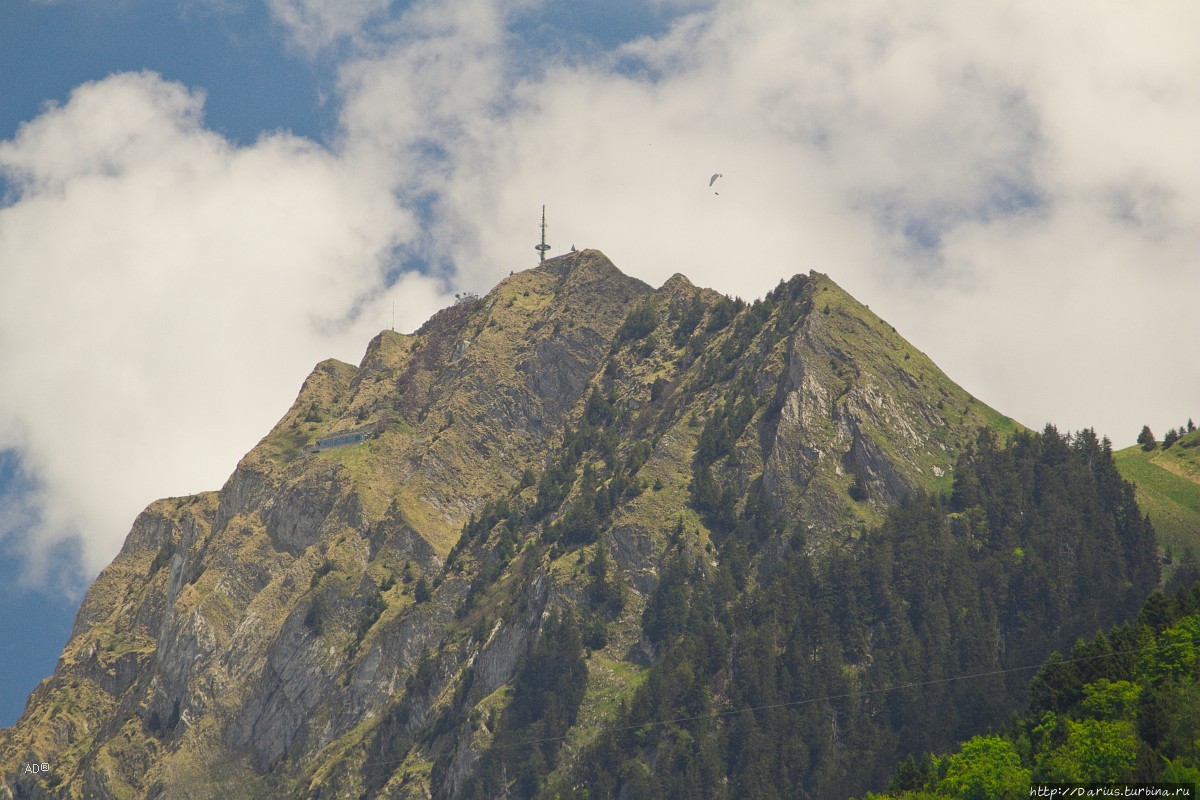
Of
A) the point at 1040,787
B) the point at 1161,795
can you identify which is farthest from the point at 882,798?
the point at 1161,795

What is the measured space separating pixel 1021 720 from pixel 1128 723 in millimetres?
31582

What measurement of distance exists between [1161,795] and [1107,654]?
4831 centimetres

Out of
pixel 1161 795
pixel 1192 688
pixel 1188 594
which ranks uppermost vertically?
pixel 1188 594

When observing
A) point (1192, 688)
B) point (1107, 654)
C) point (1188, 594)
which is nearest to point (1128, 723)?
point (1192, 688)

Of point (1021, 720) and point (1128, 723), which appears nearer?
point (1128, 723)

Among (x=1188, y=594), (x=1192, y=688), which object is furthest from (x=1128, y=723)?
(x=1188, y=594)

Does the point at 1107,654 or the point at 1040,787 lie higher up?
the point at 1107,654

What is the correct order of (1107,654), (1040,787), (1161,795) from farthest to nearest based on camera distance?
(1107,654), (1040,787), (1161,795)

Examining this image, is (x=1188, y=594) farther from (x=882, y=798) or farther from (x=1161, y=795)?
(x=1161, y=795)

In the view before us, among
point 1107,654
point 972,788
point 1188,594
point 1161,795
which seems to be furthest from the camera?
point 1188,594

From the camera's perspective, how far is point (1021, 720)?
7490 inches

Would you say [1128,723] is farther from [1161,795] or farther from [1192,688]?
[1161,795]

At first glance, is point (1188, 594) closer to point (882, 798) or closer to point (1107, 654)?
point (1107, 654)

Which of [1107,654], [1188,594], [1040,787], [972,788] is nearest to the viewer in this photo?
[1040,787]
